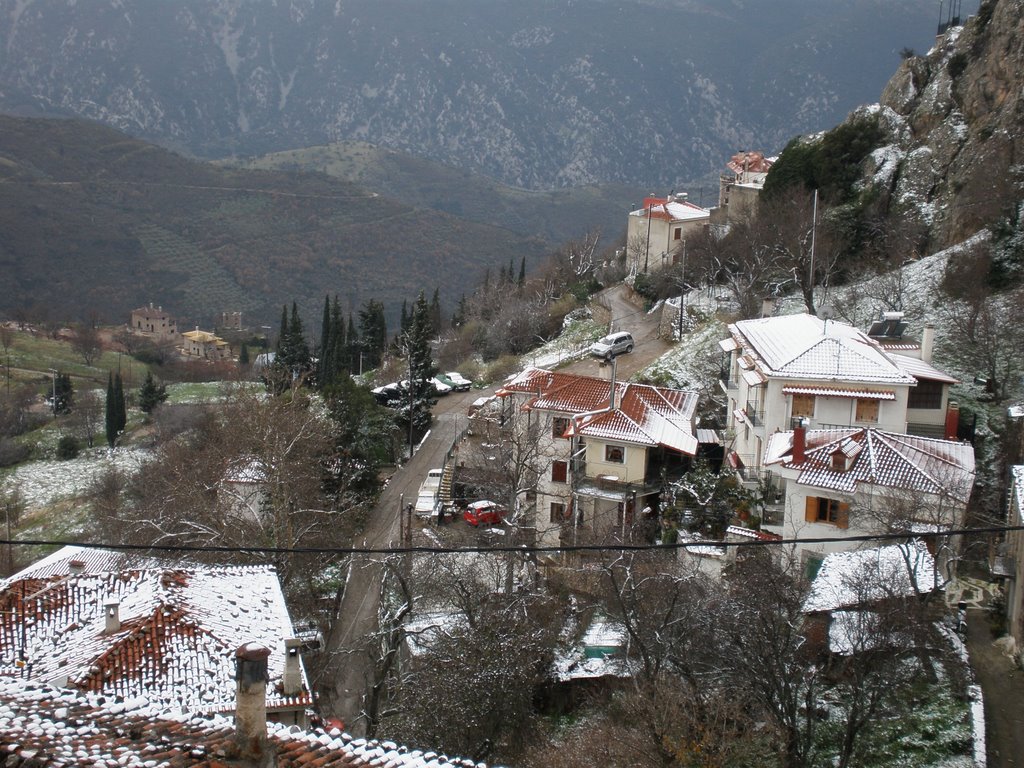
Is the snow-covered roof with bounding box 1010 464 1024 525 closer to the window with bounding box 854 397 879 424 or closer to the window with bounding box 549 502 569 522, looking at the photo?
the window with bounding box 854 397 879 424

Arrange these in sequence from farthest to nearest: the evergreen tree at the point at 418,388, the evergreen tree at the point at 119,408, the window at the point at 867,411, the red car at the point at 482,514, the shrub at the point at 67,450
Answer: the evergreen tree at the point at 119,408 < the shrub at the point at 67,450 < the evergreen tree at the point at 418,388 < the red car at the point at 482,514 < the window at the point at 867,411

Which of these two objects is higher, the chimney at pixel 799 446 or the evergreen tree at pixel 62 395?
the chimney at pixel 799 446

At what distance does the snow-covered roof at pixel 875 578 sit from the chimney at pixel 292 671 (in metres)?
8.75

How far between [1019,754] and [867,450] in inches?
333

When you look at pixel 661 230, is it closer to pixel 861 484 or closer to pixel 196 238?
pixel 861 484

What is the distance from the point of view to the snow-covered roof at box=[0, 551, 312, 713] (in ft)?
53.6

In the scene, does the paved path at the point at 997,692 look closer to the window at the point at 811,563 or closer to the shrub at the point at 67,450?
the window at the point at 811,563

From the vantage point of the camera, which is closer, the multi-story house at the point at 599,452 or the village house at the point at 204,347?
the multi-story house at the point at 599,452

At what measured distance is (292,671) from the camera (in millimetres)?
16734

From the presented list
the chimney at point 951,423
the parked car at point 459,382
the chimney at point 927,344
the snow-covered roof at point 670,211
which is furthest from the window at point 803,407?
the snow-covered roof at point 670,211

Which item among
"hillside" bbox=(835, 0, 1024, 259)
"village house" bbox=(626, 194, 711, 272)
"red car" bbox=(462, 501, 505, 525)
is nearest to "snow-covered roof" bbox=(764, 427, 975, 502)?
"red car" bbox=(462, 501, 505, 525)

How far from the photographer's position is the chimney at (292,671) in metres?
16.7

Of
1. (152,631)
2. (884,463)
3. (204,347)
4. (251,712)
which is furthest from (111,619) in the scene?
(204,347)

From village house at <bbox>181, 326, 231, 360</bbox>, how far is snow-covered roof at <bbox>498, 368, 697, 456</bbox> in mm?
75442
